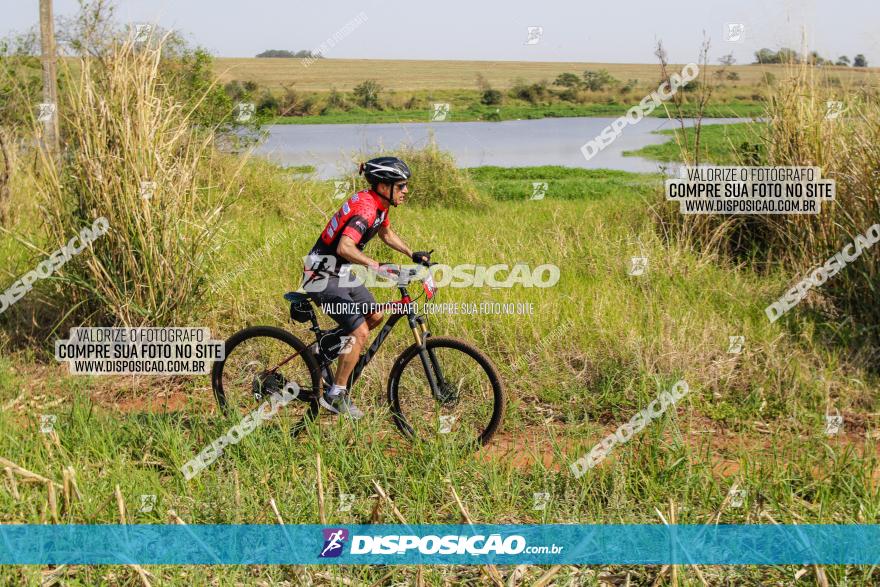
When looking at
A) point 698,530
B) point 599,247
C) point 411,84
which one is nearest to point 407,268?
point 698,530

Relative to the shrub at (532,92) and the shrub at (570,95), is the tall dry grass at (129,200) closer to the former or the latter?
the shrub at (532,92)

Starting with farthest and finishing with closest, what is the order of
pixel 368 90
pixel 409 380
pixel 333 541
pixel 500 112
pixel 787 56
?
pixel 500 112
pixel 368 90
pixel 787 56
pixel 409 380
pixel 333 541

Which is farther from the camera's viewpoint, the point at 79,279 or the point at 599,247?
the point at 599,247

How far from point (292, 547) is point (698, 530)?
207 centimetres

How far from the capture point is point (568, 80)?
38719mm

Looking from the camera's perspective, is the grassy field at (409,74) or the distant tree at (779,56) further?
the grassy field at (409,74)

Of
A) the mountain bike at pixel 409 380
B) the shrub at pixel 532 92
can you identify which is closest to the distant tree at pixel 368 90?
the shrub at pixel 532 92

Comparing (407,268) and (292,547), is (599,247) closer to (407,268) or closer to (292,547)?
(407,268)

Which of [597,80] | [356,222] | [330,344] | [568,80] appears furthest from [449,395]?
[597,80]

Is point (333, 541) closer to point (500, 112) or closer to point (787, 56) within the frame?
point (787, 56)

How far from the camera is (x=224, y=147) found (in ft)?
46.4

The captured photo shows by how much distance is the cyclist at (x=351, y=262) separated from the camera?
5.29 m

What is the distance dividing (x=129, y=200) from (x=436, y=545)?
4500 millimetres

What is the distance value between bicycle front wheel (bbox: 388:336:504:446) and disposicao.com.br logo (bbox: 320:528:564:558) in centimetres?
98
